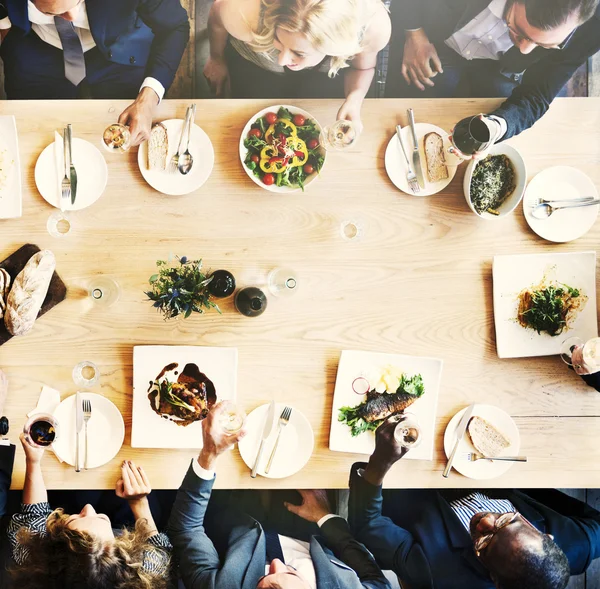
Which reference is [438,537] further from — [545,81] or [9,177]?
[9,177]

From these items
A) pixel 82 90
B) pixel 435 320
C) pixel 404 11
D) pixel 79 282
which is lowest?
pixel 435 320

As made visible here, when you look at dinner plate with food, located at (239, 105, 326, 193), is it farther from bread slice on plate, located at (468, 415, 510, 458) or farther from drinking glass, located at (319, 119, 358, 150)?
bread slice on plate, located at (468, 415, 510, 458)

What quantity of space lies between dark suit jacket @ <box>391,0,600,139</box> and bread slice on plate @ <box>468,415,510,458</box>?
102 centimetres

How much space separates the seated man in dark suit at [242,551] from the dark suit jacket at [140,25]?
132cm

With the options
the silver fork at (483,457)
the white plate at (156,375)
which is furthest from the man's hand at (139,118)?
the silver fork at (483,457)

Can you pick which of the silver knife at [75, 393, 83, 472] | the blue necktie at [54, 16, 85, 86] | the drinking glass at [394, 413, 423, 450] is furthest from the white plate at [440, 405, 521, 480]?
the blue necktie at [54, 16, 85, 86]

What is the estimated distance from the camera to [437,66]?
2.21 metres

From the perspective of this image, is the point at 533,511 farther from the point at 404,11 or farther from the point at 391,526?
the point at 404,11

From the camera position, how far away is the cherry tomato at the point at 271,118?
5.87ft

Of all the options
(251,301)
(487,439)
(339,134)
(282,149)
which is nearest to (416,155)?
(339,134)

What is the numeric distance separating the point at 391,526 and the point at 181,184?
1470mm

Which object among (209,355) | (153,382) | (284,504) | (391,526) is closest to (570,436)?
(391,526)

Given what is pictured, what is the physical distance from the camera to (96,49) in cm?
212

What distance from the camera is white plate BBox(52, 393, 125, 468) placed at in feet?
5.89
